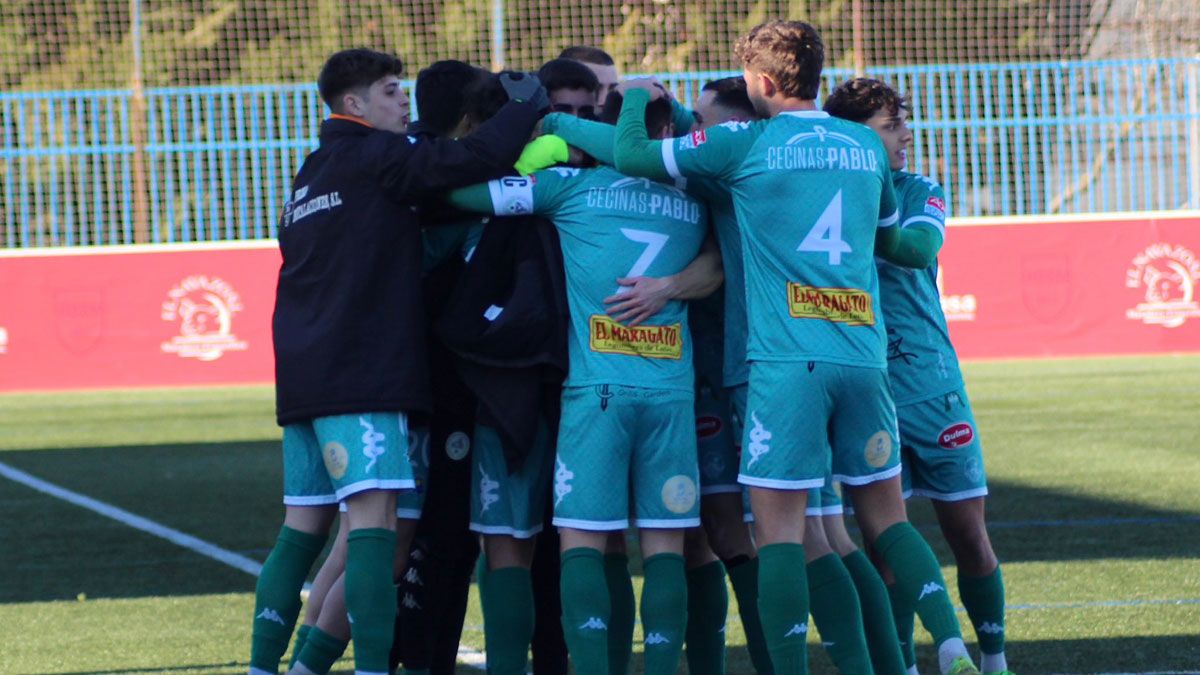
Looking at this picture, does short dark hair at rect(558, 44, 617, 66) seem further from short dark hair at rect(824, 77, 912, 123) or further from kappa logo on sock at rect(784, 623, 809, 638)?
kappa logo on sock at rect(784, 623, 809, 638)

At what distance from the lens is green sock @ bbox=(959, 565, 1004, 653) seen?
16.0 feet

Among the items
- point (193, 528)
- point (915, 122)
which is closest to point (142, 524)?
point (193, 528)

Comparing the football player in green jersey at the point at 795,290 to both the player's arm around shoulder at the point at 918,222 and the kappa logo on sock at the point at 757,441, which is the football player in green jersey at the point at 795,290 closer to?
the kappa logo on sock at the point at 757,441

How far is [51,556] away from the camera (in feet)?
25.6

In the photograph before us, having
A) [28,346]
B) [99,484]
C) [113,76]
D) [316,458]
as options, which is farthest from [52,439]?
[113,76]

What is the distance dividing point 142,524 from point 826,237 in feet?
17.6

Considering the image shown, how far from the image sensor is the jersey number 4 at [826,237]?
4312 millimetres

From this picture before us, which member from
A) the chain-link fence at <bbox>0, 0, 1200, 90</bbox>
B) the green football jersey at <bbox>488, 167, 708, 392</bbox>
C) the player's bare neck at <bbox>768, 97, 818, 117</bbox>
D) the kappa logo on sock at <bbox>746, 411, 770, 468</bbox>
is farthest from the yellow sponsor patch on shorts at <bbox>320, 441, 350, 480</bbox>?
the chain-link fence at <bbox>0, 0, 1200, 90</bbox>

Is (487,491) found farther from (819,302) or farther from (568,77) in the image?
(568,77)

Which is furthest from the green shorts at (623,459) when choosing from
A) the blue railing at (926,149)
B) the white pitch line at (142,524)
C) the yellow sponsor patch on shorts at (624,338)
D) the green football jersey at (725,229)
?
the blue railing at (926,149)

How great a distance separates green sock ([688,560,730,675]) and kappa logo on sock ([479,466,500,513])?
669mm

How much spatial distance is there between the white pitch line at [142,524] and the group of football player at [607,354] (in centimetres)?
218

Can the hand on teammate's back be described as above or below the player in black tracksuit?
above

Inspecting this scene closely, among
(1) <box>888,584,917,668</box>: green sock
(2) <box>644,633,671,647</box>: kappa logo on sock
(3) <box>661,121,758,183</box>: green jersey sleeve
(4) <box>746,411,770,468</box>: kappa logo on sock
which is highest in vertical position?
(3) <box>661,121,758,183</box>: green jersey sleeve
